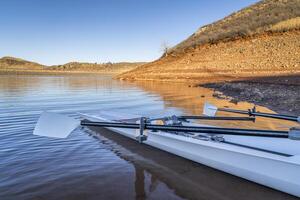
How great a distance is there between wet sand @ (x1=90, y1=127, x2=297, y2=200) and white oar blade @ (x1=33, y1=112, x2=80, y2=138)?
4.94 ft

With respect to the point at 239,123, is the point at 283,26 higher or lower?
higher

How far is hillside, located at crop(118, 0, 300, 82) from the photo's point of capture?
30531mm

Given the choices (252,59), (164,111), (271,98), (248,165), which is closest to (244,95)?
(271,98)

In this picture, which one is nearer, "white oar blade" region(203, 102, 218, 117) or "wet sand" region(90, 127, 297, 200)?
"wet sand" region(90, 127, 297, 200)

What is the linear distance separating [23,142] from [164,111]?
258 inches

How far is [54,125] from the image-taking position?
5.22 m

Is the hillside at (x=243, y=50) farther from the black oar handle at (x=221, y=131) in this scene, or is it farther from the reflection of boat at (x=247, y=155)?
the black oar handle at (x=221, y=131)

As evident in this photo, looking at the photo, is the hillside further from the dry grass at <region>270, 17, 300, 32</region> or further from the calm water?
the calm water

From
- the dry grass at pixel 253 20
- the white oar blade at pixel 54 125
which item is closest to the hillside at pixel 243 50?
the dry grass at pixel 253 20

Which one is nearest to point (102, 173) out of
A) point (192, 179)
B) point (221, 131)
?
point (192, 179)

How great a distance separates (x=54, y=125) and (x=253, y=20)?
41.4m

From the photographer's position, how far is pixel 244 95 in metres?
15.8

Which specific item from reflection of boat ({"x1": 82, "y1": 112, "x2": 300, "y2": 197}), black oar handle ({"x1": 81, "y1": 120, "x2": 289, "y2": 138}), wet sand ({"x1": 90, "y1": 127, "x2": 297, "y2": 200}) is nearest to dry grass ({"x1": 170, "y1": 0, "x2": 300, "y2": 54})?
reflection of boat ({"x1": 82, "y1": 112, "x2": 300, "y2": 197})

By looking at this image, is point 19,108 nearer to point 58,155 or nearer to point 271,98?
point 58,155
